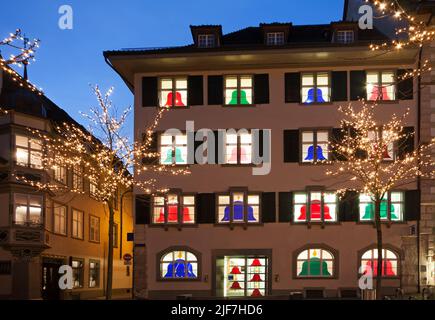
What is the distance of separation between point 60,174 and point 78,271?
690cm

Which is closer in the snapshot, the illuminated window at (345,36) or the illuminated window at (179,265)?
the illuminated window at (179,265)

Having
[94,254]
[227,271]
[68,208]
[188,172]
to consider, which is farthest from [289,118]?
[94,254]

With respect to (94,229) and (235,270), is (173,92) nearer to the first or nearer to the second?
(235,270)

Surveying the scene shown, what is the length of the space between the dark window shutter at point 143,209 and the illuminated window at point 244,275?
13.9 feet

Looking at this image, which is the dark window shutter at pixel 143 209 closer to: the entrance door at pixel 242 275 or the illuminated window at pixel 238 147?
the entrance door at pixel 242 275

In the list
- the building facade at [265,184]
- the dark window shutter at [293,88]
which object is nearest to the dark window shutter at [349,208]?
the building facade at [265,184]

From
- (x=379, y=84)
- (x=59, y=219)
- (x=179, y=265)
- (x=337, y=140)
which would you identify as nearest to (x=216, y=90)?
(x=337, y=140)

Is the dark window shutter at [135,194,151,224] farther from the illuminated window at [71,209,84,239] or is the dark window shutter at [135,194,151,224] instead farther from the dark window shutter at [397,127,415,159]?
the dark window shutter at [397,127,415,159]

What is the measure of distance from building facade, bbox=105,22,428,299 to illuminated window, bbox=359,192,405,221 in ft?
0.16

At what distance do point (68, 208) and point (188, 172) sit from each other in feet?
38.3

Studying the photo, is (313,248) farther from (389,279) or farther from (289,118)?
(289,118)

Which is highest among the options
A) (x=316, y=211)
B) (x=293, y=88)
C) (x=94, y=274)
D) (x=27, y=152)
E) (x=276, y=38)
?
(x=276, y=38)

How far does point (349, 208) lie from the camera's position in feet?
98.0

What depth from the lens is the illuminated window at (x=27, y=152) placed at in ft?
112
